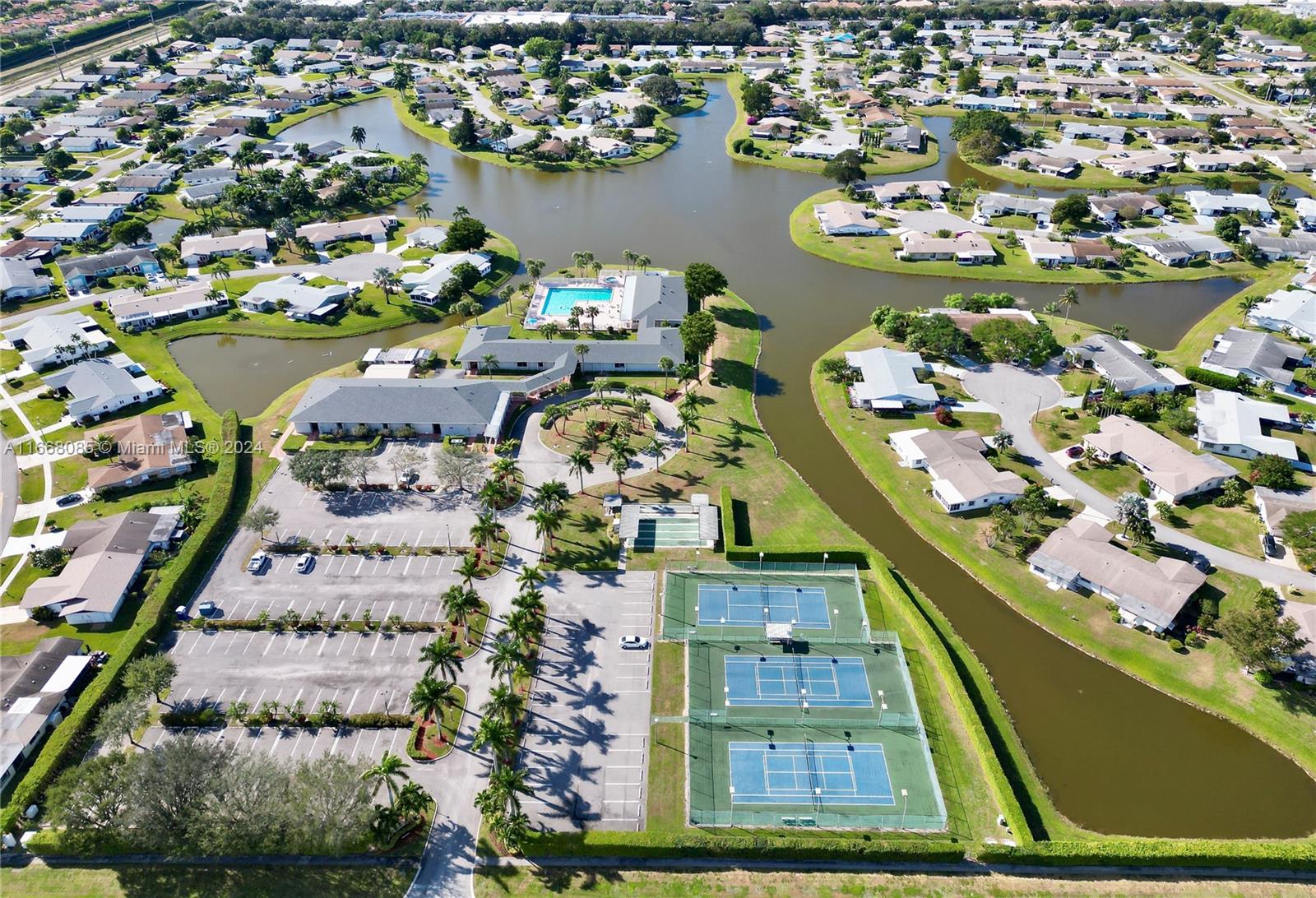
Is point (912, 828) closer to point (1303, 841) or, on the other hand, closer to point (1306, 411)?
point (1303, 841)

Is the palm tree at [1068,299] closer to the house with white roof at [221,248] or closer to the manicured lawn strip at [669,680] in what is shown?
the manicured lawn strip at [669,680]

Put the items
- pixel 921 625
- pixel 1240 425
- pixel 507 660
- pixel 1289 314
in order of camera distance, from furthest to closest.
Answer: pixel 1289 314, pixel 1240 425, pixel 921 625, pixel 507 660

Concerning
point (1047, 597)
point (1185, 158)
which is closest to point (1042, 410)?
point (1047, 597)

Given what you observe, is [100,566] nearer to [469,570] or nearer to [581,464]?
[469,570]

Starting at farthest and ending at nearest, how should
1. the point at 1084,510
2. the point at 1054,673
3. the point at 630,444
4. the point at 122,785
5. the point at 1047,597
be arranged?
the point at 630,444, the point at 1084,510, the point at 1047,597, the point at 1054,673, the point at 122,785

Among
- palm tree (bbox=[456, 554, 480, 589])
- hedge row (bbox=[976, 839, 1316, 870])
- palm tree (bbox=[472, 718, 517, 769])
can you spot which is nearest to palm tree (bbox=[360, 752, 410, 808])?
palm tree (bbox=[472, 718, 517, 769])

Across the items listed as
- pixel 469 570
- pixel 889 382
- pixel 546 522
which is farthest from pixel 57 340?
pixel 889 382
